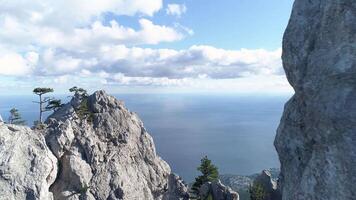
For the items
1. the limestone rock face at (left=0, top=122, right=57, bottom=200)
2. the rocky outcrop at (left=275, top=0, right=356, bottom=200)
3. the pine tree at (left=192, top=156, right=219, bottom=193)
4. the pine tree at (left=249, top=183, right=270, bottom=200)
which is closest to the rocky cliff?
the limestone rock face at (left=0, top=122, right=57, bottom=200)

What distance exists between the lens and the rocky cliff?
56844 millimetres

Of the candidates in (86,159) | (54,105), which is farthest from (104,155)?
(54,105)

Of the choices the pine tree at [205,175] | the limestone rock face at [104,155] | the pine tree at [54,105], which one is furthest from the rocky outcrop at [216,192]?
the pine tree at [54,105]

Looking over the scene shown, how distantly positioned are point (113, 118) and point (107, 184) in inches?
715

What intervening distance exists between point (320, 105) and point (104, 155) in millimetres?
64797

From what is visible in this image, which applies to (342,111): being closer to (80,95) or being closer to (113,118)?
(113,118)

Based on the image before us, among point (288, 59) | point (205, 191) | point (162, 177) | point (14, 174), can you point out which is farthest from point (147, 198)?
point (288, 59)

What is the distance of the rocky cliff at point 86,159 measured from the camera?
5684 cm

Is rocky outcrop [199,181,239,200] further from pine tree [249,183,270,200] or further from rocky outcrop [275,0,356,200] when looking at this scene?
rocky outcrop [275,0,356,200]

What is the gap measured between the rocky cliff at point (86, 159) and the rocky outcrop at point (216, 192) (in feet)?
19.7

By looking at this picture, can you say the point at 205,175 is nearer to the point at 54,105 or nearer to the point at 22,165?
the point at 22,165

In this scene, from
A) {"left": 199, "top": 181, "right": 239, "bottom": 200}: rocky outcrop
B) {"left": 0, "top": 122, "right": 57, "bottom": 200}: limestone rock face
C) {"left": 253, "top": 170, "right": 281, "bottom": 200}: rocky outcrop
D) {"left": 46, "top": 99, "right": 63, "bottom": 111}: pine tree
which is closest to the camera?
{"left": 0, "top": 122, "right": 57, "bottom": 200}: limestone rock face

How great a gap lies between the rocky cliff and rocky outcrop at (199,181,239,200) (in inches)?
236

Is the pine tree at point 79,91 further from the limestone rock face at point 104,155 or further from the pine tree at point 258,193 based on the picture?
the pine tree at point 258,193
